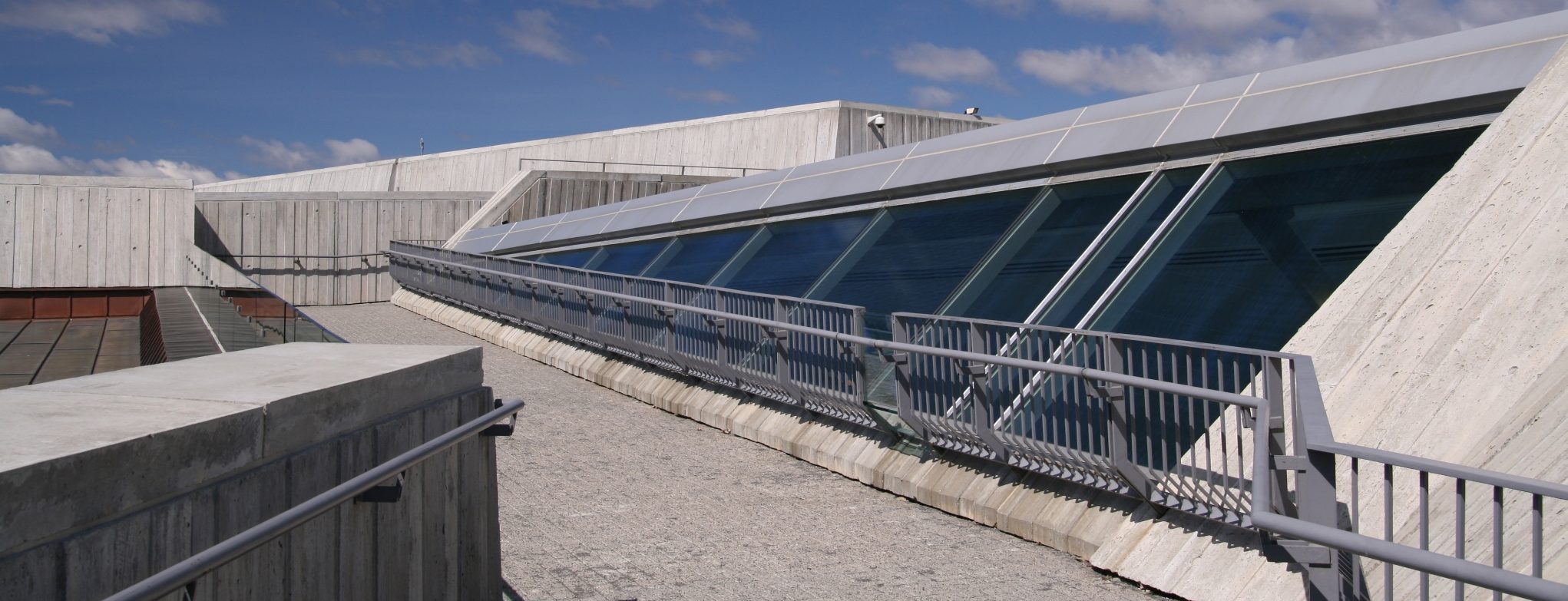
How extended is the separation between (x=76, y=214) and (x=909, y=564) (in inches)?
1012

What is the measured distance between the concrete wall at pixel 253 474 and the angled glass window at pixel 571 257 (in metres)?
13.9

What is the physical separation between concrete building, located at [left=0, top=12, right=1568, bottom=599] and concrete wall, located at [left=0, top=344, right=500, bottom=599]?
29 mm

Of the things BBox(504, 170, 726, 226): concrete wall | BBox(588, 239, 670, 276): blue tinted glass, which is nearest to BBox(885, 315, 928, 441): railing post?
BBox(588, 239, 670, 276): blue tinted glass

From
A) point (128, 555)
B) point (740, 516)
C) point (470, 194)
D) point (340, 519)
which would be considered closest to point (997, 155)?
point (740, 516)

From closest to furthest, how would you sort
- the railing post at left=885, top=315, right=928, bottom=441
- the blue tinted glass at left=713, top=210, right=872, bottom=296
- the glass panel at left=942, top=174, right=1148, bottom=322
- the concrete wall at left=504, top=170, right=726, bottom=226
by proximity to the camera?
the railing post at left=885, top=315, right=928, bottom=441, the glass panel at left=942, top=174, right=1148, bottom=322, the blue tinted glass at left=713, top=210, right=872, bottom=296, the concrete wall at left=504, top=170, right=726, bottom=226

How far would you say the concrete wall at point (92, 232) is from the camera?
1058 inches

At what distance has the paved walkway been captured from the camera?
692 centimetres

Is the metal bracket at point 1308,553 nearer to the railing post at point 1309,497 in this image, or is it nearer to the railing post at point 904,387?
the railing post at point 1309,497

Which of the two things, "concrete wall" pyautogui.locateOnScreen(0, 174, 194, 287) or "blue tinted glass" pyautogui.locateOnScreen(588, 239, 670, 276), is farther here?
"concrete wall" pyautogui.locateOnScreen(0, 174, 194, 287)

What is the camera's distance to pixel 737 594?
682 cm

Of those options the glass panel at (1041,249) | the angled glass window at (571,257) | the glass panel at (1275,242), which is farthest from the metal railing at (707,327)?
the glass panel at (1275,242)

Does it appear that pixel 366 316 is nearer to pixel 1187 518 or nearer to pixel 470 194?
pixel 470 194

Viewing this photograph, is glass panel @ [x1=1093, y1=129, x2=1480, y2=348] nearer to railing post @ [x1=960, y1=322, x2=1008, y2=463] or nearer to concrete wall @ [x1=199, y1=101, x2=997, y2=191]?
railing post @ [x1=960, y1=322, x2=1008, y2=463]

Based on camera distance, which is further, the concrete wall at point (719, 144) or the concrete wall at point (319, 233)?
the concrete wall at point (719, 144)
